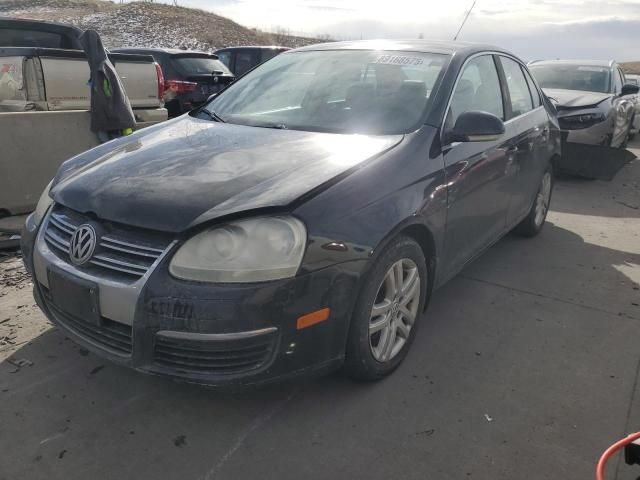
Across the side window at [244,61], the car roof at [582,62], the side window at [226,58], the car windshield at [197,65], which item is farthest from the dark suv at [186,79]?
the car roof at [582,62]

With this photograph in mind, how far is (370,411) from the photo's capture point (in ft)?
8.17

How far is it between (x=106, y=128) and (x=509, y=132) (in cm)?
373

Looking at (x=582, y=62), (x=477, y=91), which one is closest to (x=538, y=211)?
(x=477, y=91)

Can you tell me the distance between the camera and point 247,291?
6.73ft

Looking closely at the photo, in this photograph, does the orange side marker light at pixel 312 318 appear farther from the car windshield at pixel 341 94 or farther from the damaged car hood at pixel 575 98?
the damaged car hood at pixel 575 98

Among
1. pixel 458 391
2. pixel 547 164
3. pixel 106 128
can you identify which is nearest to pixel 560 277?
pixel 547 164

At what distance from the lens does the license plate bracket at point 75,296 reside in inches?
86.7

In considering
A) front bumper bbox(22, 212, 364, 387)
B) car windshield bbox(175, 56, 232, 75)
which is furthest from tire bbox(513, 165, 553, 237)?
car windshield bbox(175, 56, 232, 75)

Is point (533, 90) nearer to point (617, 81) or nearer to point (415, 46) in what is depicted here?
point (415, 46)

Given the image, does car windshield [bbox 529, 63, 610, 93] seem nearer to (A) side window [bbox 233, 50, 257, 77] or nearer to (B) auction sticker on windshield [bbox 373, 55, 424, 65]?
(B) auction sticker on windshield [bbox 373, 55, 424, 65]

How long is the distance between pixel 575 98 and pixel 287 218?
7058mm

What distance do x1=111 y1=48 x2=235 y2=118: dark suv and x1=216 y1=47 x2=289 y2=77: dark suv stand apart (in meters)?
2.69

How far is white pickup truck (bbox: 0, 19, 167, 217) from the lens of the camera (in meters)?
4.66

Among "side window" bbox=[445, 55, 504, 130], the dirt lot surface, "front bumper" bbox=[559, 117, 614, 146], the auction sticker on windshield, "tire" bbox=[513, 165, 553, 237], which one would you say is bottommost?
the dirt lot surface
